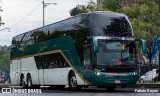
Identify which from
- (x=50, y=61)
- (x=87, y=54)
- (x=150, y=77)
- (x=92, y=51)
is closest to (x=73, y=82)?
(x=87, y=54)

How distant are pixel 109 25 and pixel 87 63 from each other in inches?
86.7

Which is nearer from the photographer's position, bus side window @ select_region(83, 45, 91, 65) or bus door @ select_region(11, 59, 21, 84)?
bus side window @ select_region(83, 45, 91, 65)

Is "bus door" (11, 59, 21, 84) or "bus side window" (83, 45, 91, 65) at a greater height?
"bus side window" (83, 45, 91, 65)

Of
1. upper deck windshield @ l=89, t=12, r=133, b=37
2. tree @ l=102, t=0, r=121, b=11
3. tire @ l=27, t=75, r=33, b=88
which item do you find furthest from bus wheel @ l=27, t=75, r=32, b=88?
tree @ l=102, t=0, r=121, b=11

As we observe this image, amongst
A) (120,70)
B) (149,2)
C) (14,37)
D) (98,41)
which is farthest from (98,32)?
(14,37)

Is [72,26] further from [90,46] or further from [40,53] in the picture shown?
[40,53]

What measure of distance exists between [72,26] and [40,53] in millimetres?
5301

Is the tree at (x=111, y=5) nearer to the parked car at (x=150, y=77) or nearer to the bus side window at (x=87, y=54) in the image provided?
the parked car at (x=150, y=77)

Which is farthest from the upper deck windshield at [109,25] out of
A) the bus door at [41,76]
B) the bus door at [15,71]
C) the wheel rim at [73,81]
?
the bus door at [15,71]

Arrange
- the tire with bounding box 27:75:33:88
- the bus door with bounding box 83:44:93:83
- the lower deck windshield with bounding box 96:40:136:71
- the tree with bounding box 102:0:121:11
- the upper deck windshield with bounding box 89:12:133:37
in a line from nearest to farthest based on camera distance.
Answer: the lower deck windshield with bounding box 96:40:136:71, the upper deck windshield with bounding box 89:12:133:37, the bus door with bounding box 83:44:93:83, the tire with bounding box 27:75:33:88, the tree with bounding box 102:0:121:11

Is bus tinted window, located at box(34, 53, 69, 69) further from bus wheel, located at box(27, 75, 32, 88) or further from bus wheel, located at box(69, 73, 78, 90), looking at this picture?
bus wheel, located at box(27, 75, 32, 88)

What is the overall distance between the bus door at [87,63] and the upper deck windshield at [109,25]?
3.11ft

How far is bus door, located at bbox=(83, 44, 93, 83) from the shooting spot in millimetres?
22688

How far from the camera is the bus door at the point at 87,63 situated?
22.7 metres
